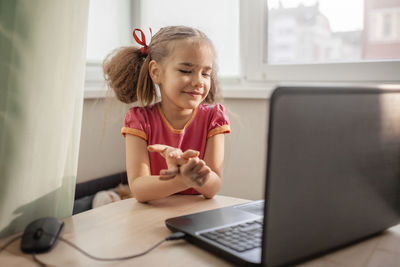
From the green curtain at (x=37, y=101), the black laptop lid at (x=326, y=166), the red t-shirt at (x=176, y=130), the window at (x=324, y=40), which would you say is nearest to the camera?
the black laptop lid at (x=326, y=166)

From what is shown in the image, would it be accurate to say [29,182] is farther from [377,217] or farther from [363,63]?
[363,63]

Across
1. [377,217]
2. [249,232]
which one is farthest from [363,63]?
[249,232]

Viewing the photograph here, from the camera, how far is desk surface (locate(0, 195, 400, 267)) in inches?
25.0

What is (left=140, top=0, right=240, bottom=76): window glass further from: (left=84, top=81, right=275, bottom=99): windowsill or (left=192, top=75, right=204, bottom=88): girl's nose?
(left=192, top=75, right=204, bottom=88): girl's nose

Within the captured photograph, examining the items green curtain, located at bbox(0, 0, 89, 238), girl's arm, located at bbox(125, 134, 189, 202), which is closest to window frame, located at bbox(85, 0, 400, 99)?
girl's arm, located at bbox(125, 134, 189, 202)

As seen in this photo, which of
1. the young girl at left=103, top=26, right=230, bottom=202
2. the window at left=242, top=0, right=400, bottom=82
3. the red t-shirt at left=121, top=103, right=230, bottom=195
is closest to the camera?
the young girl at left=103, top=26, right=230, bottom=202

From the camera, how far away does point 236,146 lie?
6.22 ft

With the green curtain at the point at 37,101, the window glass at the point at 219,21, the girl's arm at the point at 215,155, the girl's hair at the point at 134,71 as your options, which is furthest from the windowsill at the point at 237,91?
the green curtain at the point at 37,101

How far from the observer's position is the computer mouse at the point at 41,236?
2.20 feet

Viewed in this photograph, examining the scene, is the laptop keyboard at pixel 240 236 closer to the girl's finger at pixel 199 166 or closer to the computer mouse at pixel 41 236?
Answer: the girl's finger at pixel 199 166

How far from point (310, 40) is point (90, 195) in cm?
119

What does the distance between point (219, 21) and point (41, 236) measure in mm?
1501

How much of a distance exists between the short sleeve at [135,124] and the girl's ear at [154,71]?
10 centimetres

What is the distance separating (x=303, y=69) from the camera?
178 centimetres
